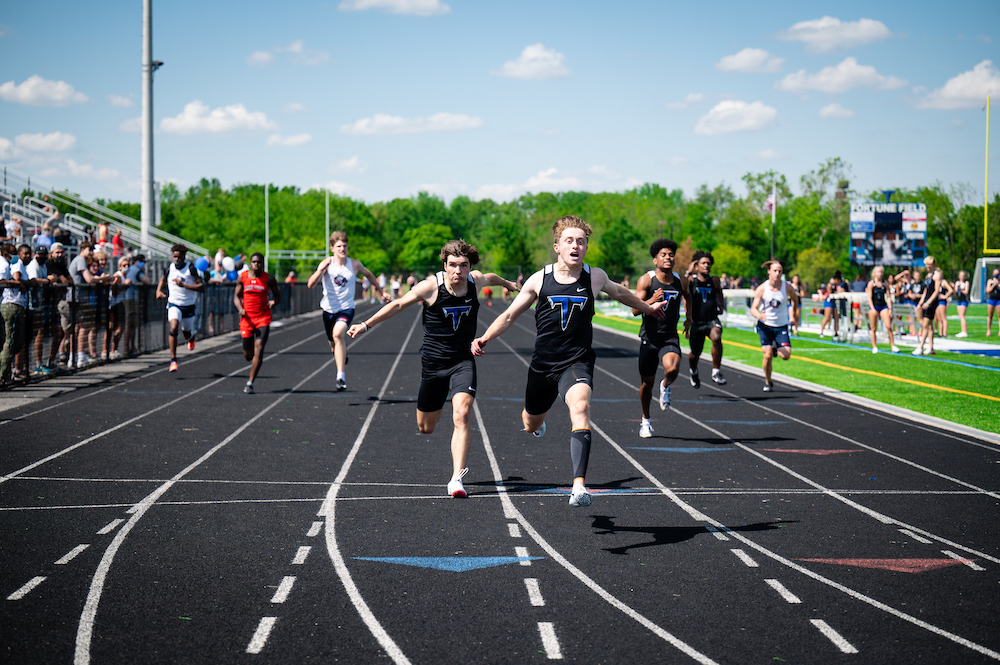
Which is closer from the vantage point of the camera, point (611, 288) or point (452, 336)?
point (611, 288)

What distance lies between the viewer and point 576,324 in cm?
674

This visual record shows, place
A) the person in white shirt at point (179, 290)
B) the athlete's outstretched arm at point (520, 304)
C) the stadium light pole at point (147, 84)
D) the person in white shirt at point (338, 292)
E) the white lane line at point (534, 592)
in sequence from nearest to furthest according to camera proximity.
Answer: the white lane line at point (534, 592)
the athlete's outstretched arm at point (520, 304)
the person in white shirt at point (338, 292)
the person in white shirt at point (179, 290)
the stadium light pole at point (147, 84)

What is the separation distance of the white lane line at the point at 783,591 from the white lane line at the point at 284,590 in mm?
2585

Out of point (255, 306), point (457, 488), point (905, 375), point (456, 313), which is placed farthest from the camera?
point (905, 375)

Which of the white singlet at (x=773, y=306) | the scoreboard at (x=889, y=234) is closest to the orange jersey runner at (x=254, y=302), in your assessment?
the white singlet at (x=773, y=306)

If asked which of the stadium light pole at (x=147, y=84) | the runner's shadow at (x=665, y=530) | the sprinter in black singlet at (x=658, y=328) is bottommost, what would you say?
the runner's shadow at (x=665, y=530)

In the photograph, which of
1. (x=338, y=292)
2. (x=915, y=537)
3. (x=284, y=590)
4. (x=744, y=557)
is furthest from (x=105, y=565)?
(x=338, y=292)

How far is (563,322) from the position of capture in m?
6.75

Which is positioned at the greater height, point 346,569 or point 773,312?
point 773,312

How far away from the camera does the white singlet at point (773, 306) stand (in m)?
13.6

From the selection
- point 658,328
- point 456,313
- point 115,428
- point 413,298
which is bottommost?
point 115,428

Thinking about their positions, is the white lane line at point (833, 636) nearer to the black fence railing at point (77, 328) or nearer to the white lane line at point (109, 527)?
the white lane line at point (109, 527)

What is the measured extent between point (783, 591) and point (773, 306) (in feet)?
29.7

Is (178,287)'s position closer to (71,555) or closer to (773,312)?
(773,312)
